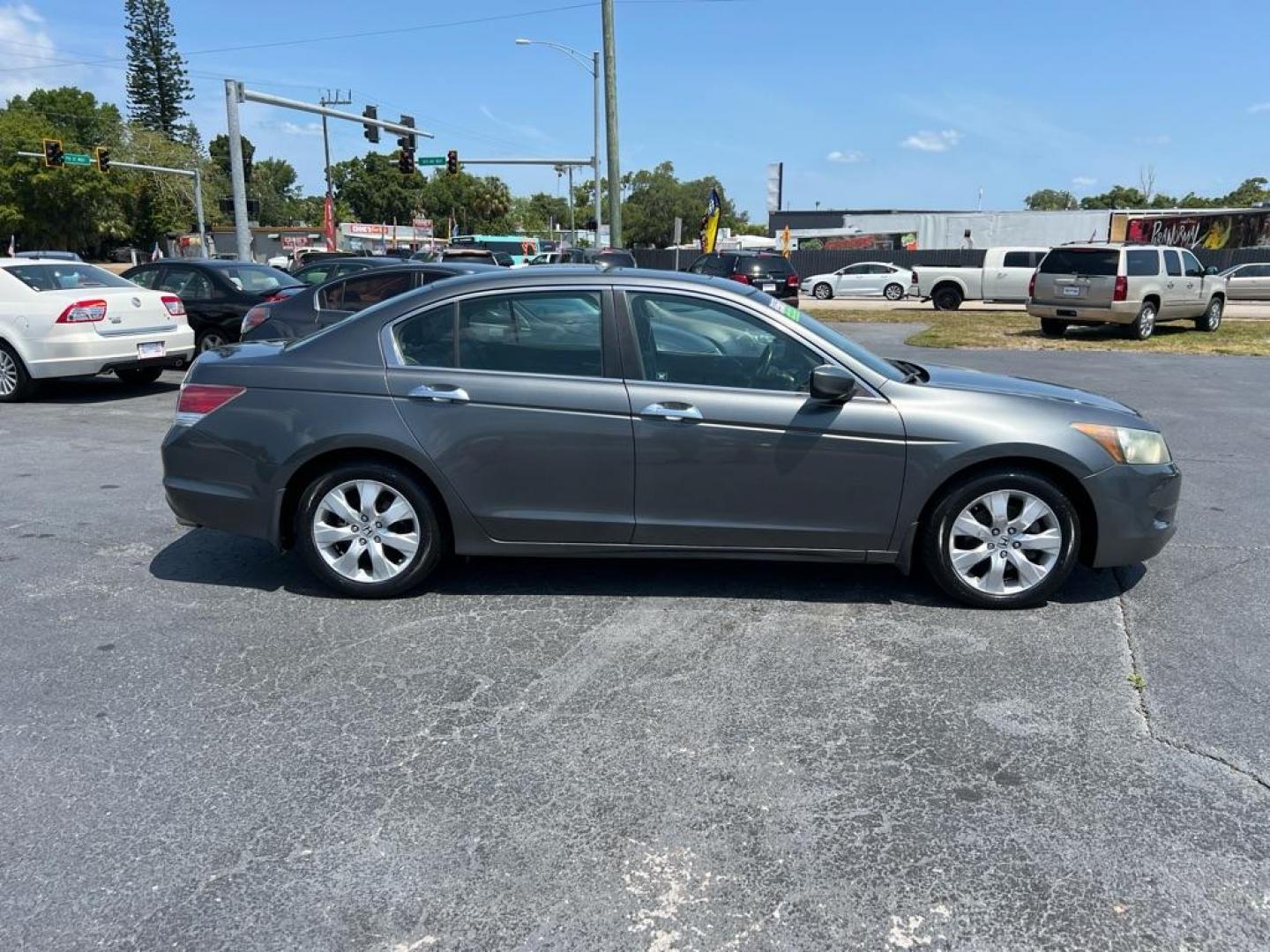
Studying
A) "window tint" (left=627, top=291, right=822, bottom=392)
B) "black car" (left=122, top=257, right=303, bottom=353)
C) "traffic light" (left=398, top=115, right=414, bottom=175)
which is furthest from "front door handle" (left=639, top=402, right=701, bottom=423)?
"traffic light" (left=398, top=115, right=414, bottom=175)

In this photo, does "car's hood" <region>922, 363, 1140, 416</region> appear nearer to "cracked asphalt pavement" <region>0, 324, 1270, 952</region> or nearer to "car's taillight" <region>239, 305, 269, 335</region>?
"cracked asphalt pavement" <region>0, 324, 1270, 952</region>

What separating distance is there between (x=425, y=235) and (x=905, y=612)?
73.1 metres

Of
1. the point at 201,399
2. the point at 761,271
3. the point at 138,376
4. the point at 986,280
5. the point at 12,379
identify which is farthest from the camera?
the point at 986,280

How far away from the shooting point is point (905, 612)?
4.62m

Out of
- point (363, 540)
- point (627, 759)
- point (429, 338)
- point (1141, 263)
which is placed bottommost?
point (627, 759)

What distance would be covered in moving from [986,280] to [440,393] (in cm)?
2851

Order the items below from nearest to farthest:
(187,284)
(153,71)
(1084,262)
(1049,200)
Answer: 1. (187,284)
2. (1084,262)
3. (153,71)
4. (1049,200)

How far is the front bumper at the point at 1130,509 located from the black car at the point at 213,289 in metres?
11.1

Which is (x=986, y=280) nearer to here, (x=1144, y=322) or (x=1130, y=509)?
(x=1144, y=322)

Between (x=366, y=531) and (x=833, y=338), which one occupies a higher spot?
(x=833, y=338)

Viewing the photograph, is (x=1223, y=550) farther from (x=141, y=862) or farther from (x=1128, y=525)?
(x=141, y=862)

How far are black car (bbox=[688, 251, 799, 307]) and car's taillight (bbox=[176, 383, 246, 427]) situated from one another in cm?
1791

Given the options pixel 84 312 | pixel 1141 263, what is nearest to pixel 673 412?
pixel 84 312

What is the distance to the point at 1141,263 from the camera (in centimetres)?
1823
